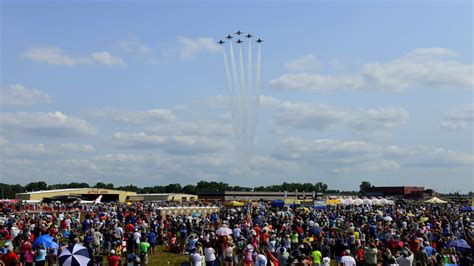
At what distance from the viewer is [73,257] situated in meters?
13.7

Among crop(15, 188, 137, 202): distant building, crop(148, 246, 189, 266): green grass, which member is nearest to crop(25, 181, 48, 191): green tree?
crop(15, 188, 137, 202): distant building

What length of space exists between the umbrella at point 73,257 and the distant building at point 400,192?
151 metres

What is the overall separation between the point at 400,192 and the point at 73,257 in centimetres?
16148

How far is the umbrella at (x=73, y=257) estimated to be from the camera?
1364 cm

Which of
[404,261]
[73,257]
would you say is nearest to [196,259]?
[73,257]

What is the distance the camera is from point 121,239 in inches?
925

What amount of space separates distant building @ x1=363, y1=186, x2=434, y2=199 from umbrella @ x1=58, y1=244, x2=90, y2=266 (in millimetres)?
150835

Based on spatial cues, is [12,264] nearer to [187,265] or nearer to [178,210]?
[187,265]

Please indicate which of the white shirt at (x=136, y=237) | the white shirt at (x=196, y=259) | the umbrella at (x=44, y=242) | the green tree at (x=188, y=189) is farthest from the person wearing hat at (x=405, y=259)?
the green tree at (x=188, y=189)

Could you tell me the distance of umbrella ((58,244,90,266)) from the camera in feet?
44.8

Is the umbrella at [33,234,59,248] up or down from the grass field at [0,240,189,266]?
up

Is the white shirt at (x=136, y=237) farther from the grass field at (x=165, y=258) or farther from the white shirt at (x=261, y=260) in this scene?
the white shirt at (x=261, y=260)

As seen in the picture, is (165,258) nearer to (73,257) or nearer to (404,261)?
(73,257)

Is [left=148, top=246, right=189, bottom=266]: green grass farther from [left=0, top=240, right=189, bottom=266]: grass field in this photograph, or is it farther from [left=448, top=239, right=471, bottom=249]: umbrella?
[left=448, top=239, right=471, bottom=249]: umbrella
